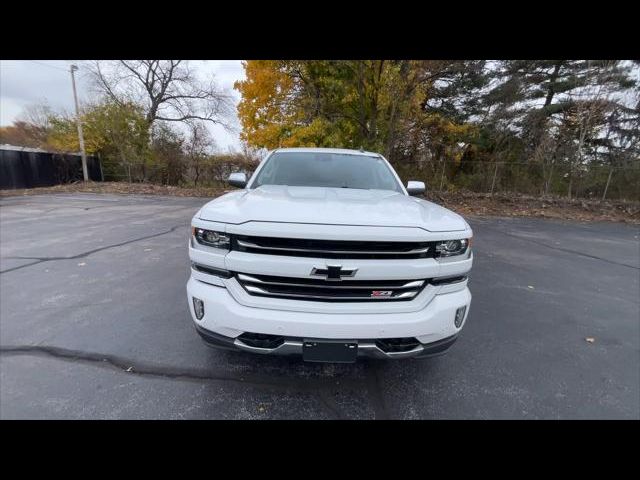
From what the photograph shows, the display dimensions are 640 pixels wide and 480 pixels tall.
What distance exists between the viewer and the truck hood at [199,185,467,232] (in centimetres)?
178

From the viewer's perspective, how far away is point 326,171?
341 cm

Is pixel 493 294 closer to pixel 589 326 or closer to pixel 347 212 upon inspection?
pixel 589 326

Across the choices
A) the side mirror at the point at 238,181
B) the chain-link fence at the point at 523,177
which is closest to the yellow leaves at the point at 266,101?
the chain-link fence at the point at 523,177

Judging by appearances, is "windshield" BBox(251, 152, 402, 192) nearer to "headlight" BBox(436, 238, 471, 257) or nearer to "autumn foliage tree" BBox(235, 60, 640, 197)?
"headlight" BBox(436, 238, 471, 257)

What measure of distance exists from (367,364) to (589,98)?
17.7 meters

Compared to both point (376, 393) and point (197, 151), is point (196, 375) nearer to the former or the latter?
point (376, 393)

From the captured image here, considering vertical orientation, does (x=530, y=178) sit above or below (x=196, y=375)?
above

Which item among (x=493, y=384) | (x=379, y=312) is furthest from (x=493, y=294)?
(x=379, y=312)

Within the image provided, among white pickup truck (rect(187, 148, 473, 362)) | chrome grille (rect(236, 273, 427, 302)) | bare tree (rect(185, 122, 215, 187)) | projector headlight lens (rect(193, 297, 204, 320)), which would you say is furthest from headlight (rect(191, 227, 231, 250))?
bare tree (rect(185, 122, 215, 187))

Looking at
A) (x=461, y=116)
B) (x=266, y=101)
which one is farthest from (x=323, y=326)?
(x=461, y=116)

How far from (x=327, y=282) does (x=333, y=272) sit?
9 centimetres

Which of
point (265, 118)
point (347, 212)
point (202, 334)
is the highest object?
point (265, 118)

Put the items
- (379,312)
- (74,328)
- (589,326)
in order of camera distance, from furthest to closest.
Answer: (589,326), (74,328), (379,312)

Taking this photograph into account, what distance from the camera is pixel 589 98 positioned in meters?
12.9
